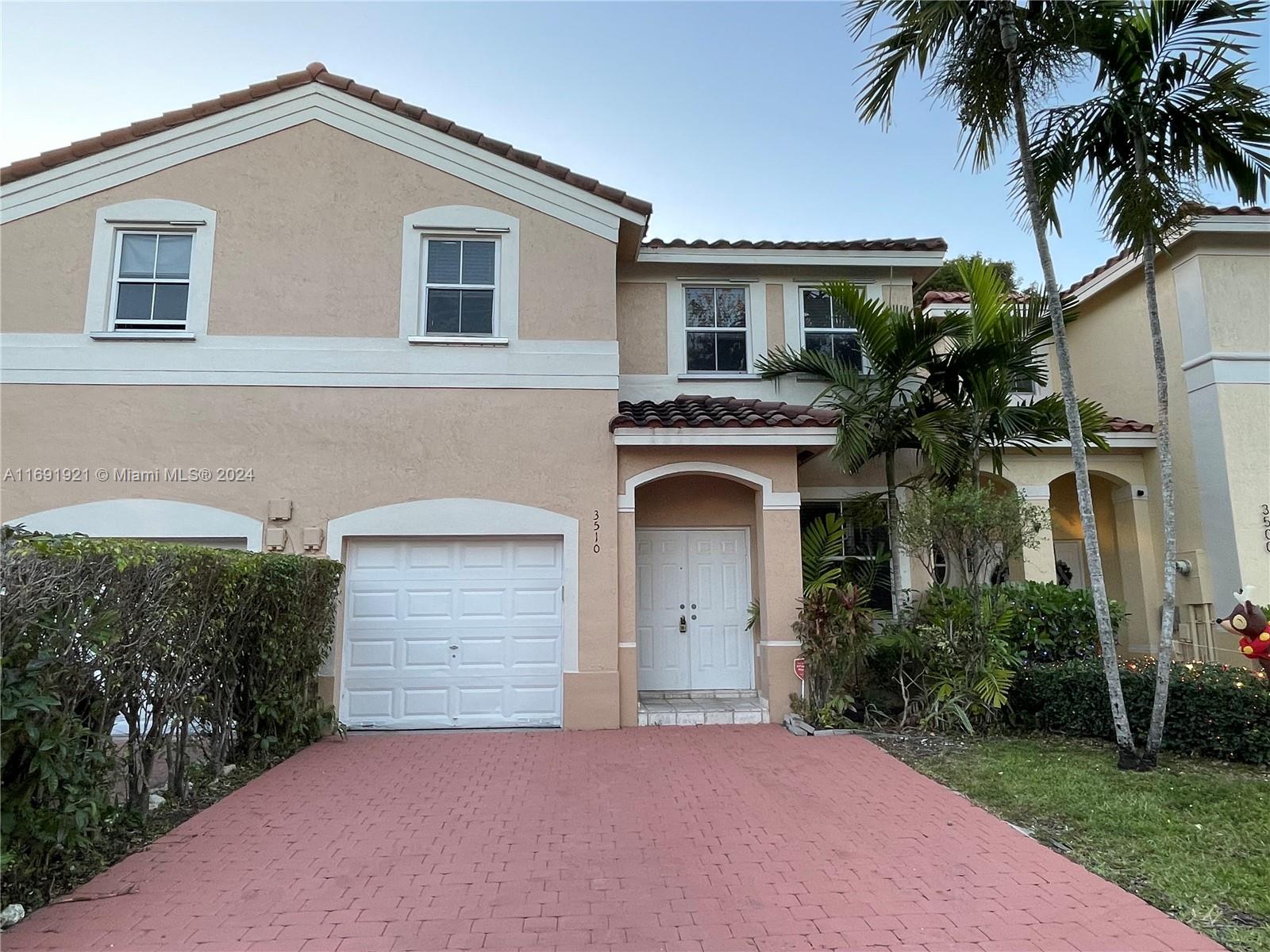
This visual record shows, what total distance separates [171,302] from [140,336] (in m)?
0.63

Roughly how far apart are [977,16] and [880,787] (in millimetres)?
7556

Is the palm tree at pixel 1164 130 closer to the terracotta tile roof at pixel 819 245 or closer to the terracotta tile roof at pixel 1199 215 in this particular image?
the terracotta tile roof at pixel 1199 215

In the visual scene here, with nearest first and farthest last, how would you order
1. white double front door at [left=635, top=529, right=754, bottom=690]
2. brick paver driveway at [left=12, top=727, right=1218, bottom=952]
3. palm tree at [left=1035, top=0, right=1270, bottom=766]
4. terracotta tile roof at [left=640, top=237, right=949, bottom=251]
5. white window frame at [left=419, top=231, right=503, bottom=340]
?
brick paver driveway at [left=12, top=727, right=1218, bottom=952]
palm tree at [left=1035, top=0, right=1270, bottom=766]
white window frame at [left=419, top=231, right=503, bottom=340]
white double front door at [left=635, top=529, right=754, bottom=690]
terracotta tile roof at [left=640, top=237, right=949, bottom=251]

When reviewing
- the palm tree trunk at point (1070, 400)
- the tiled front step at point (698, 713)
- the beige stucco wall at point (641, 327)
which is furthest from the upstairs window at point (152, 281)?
the palm tree trunk at point (1070, 400)

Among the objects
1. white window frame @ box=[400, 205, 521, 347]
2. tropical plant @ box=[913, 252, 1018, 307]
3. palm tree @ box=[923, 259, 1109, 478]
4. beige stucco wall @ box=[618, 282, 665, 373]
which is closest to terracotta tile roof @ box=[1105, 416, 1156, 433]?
palm tree @ box=[923, 259, 1109, 478]

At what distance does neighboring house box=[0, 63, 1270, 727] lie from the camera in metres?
9.30

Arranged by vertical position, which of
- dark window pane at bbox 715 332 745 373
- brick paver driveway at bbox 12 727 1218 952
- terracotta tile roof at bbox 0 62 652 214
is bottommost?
brick paver driveway at bbox 12 727 1218 952

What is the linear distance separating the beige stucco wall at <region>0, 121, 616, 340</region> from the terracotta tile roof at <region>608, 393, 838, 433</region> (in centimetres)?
121

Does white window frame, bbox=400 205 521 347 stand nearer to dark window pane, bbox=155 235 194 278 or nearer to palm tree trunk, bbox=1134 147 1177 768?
dark window pane, bbox=155 235 194 278

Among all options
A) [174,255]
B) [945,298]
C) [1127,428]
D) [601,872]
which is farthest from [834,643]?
[174,255]

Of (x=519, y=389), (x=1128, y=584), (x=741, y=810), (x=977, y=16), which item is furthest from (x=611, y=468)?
(x=1128, y=584)

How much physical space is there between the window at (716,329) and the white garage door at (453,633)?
4.26m

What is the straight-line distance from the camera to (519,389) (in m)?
9.72

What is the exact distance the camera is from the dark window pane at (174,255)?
9.84m
